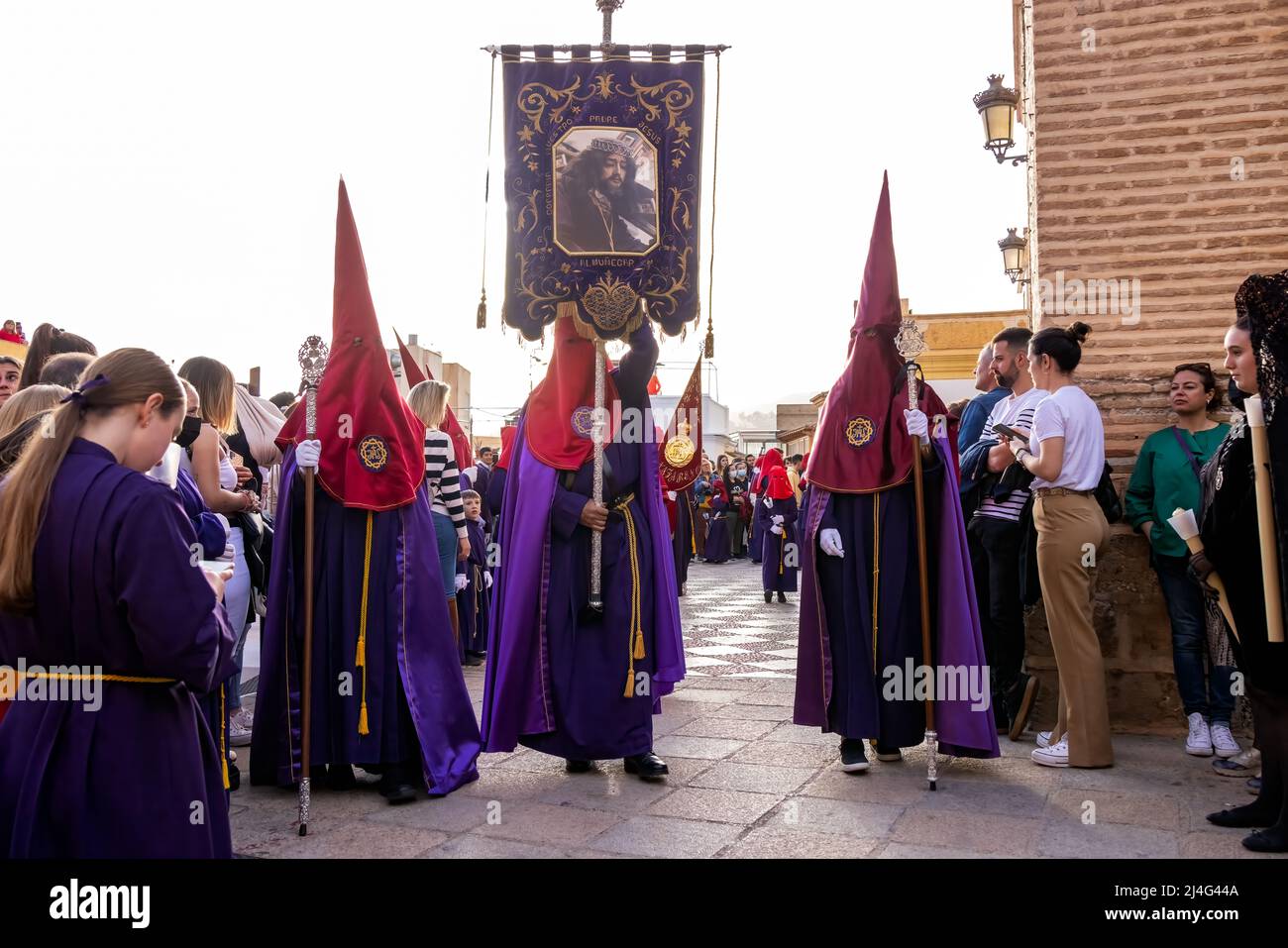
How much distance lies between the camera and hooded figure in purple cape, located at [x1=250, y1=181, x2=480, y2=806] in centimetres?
455

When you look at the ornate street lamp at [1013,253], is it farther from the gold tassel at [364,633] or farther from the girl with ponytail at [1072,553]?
the gold tassel at [364,633]

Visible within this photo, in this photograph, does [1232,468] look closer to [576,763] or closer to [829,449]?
[829,449]

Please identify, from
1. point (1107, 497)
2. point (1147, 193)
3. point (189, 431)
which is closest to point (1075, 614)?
point (1107, 497)

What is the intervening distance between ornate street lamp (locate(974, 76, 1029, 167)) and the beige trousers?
5.78m

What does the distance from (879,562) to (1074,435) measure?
3.62ft

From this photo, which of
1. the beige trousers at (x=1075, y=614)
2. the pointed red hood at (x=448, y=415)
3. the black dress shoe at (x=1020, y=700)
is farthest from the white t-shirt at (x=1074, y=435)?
the pointed red hood at (x=448, y=415)

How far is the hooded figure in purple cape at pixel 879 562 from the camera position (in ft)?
16.4

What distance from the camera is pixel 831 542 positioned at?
16.7 ft

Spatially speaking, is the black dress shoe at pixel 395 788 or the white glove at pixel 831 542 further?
the white glove at pixel 831 542

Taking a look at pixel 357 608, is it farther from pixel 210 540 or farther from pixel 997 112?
pixel 997 112

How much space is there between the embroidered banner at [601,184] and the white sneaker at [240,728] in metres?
2.67

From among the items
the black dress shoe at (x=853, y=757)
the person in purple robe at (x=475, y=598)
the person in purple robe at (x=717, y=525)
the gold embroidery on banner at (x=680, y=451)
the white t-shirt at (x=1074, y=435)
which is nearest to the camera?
the black dress shoe at (x=853, y=757)

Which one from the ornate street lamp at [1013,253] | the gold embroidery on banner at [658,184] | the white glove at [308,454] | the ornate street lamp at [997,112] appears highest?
the ornate street lamp at [997,112]

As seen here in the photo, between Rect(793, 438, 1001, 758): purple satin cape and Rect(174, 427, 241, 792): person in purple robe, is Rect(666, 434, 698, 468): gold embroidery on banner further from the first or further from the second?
Rect(174, 427, 241, 792): person in purple robe
